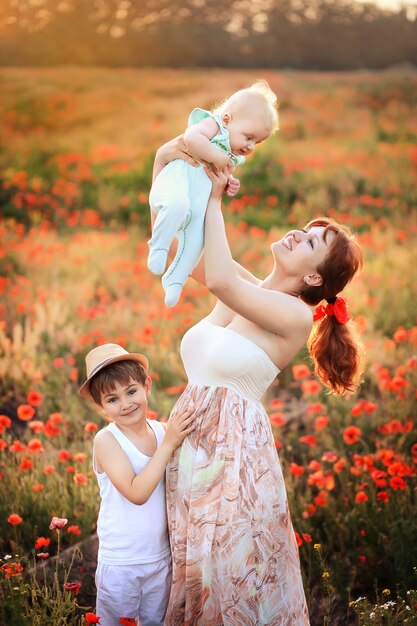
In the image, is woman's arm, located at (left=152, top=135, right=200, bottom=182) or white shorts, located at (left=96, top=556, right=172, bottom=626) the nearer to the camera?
woman's arm, located at (left=152, top=135, right=200, bottom=182)

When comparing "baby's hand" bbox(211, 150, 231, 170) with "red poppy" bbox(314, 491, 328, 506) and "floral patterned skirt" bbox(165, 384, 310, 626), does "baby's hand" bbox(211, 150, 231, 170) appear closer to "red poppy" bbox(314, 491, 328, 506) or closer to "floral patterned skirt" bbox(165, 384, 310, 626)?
"floral patterned skirt" bbox(165, 384, 310, 626)

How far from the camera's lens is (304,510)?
4328 mm

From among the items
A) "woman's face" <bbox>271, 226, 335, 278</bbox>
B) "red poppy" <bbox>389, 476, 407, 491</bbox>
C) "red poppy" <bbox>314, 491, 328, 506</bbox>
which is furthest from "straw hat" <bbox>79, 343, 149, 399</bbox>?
"red poppy" <bbox>389, 476, 407, 491</bbox>

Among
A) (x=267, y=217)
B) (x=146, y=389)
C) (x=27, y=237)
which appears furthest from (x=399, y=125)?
(x=146, y=389)

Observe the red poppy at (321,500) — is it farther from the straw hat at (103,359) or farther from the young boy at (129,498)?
the straw hat at (103,359)

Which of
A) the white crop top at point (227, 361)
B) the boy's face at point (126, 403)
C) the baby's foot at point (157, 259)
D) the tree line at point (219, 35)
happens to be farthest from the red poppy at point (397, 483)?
the tree line at point (219, 35)

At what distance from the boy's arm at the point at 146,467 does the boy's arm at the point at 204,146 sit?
103 centimetres

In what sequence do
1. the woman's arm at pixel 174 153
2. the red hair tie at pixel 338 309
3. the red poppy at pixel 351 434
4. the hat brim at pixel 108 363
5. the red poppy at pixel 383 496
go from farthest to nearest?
the red poppy at pixel 351 434
the red poppy at pixel 383 496
the red hair tie at pixel 338 309
the hat brim at pixel 108 363
the woman's arm at pixel 174 153

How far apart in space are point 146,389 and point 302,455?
1.86 meters

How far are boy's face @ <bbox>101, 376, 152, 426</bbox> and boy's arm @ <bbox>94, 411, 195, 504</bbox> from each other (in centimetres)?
12

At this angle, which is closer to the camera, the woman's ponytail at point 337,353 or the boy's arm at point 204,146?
the boy's arm at point 204,146

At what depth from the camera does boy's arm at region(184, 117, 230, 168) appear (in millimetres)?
2883

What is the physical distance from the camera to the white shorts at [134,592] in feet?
10.2

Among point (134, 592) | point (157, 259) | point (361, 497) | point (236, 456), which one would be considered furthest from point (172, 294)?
point (361, 497)
